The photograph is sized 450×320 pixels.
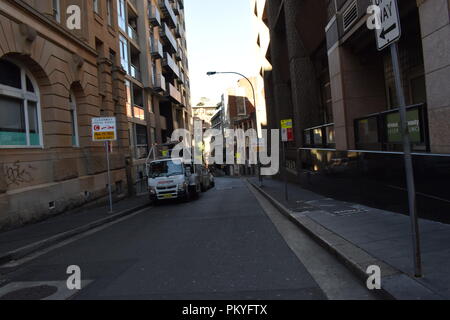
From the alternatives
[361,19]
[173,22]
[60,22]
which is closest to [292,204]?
[361,19]

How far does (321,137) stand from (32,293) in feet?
44.0

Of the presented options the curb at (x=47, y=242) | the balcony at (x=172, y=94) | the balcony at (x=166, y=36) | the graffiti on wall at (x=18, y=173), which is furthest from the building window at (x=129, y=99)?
the balcony at (x=166, y=36)

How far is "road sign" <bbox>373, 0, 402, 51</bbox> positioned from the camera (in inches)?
172

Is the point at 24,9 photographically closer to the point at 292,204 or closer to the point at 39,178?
the point at 39,178

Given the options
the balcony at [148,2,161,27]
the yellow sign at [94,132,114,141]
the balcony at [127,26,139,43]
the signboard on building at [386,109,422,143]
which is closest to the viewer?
the signboard on building at [386,109,422,143]

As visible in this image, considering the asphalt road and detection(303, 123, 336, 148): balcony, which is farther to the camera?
detection(303, 123, 336, 148): balcony

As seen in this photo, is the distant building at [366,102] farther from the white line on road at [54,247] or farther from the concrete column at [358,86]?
the white line on road at [54,247]

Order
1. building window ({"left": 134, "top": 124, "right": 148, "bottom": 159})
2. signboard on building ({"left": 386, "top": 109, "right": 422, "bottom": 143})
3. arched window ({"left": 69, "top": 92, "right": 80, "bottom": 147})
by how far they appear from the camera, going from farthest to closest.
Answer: building window ({"left": 134, "top": 124, "right": 148, "bottom": 159})
arched window ({"left": 69, "top": 92, "right": 80, "bottom": 147})
signboard on building ({"left": 386, "top": 109, "right": 422, "bottom": 143})

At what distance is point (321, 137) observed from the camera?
16719 millimetres

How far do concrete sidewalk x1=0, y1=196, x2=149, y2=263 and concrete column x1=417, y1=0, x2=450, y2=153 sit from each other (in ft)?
28.1

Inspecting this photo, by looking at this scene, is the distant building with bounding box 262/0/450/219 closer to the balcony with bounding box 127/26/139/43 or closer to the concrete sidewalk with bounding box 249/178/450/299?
the concrete sidewalk with bounding box 249/178/450/299

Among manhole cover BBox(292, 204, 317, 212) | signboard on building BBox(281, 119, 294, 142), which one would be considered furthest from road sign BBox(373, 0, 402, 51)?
signboard on building BBox(281, 119, 294, 142)

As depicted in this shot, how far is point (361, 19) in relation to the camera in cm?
1088

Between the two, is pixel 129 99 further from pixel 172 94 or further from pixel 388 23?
pixel 388 23
